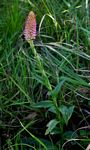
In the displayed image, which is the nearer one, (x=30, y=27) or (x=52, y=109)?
(x=30, y=27)

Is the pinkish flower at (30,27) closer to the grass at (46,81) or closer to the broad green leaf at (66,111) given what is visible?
the grass at (46,81)

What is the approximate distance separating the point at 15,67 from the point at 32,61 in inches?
2.9

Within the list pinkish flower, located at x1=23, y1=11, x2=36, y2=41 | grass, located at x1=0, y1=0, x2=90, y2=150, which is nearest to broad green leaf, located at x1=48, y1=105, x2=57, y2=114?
grass, located at x1=0, y1=0, x2=90, y2=150

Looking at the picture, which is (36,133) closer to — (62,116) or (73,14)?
(62,116)

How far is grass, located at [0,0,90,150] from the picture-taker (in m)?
1.30

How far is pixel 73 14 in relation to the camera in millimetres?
1760

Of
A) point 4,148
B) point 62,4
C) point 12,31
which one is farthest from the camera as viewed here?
point 62,4

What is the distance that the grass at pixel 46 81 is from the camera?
4.27 feet

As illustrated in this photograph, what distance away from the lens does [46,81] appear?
125 cm

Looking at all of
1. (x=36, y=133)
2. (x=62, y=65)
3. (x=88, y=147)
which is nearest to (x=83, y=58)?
(x=62, y=65)

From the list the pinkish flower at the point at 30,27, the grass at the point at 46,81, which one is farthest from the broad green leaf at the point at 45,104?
the pinkish flower at the point at 30,27

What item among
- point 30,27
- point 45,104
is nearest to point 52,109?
point 45,104

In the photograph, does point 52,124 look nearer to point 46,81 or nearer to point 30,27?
point 46,81

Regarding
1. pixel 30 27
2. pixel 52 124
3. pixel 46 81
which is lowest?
pixel 52 124
